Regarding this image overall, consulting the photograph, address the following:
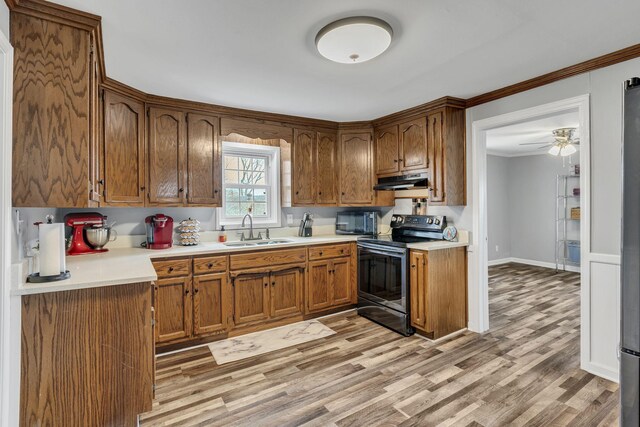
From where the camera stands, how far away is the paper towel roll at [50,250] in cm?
167

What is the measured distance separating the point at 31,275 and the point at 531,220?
24.8 ft

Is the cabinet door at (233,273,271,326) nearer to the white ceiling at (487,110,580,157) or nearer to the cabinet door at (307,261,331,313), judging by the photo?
the cabinet door at (307,261,331,313)

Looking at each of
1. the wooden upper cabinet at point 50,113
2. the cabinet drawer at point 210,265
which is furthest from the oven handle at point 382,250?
the wooden upper cabinet at point 50,113

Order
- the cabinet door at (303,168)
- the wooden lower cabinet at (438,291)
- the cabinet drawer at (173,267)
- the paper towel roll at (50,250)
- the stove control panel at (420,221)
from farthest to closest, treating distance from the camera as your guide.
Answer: the cabinet door at (303,168), the stove control panel at (420,221), the wooden lower cabinet at (438,291), the cabinet drawer at (173,267), the paper towel roll at (50,250)

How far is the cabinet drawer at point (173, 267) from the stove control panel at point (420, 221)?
243 cm

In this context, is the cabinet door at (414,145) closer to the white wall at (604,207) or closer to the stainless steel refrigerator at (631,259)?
the white wall at (604,207)

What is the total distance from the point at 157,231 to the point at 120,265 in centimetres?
92

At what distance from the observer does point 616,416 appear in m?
1.97

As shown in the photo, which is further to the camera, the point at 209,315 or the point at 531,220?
the point at 531,220

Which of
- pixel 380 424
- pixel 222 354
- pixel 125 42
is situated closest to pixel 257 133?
pixel 125 42

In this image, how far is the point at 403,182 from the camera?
364cm

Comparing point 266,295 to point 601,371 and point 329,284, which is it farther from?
point 601,371

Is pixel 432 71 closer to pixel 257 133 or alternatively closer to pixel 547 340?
pixel 257 133

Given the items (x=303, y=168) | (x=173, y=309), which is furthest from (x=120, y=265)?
(x=303, y=168)
